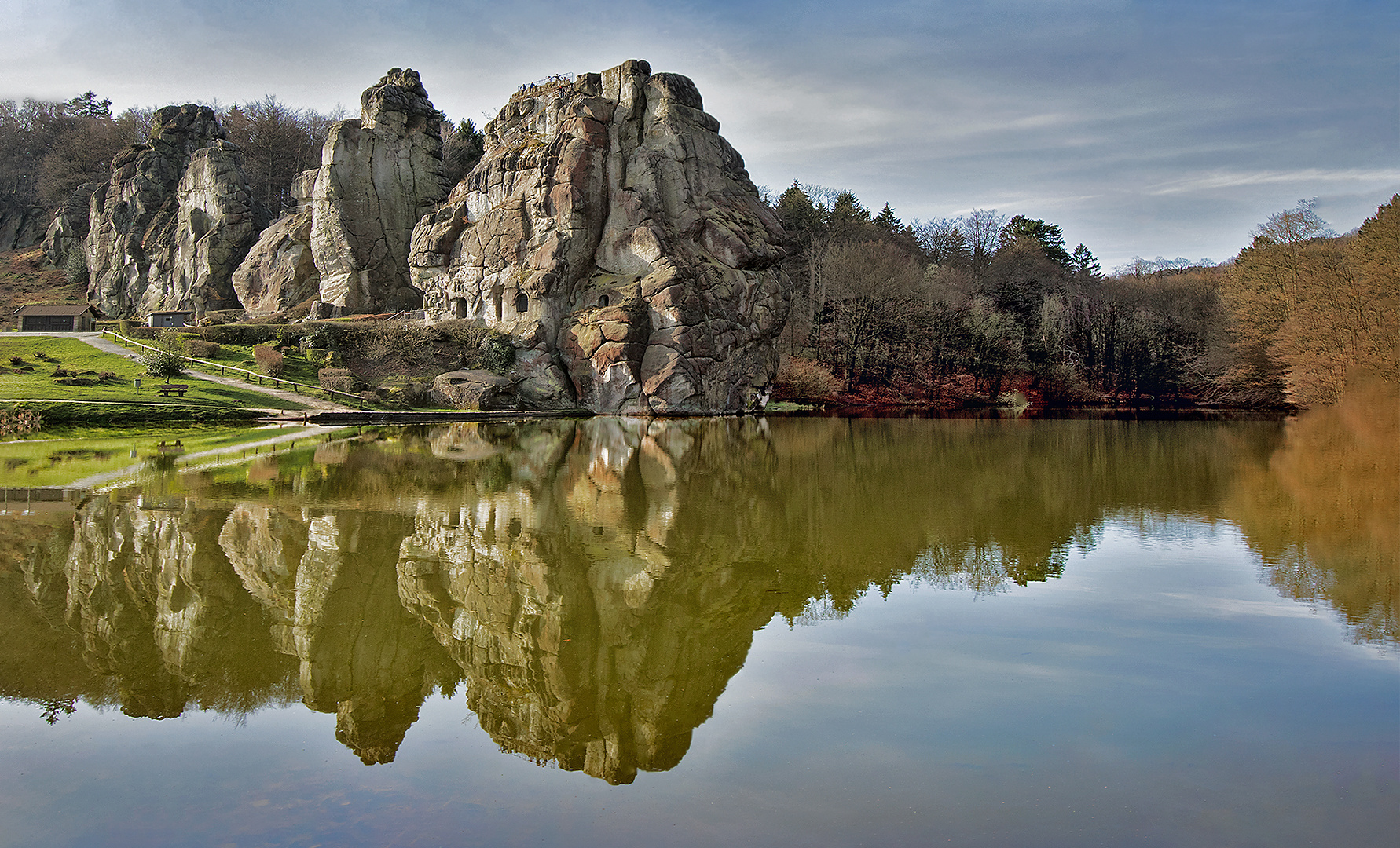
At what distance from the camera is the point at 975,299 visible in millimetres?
70188

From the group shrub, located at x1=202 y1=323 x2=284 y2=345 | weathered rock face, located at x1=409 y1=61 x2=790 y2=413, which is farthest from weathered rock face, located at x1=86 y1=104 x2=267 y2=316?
weathered rock face, located at x1=409 y1=61 x2=790 y2=413

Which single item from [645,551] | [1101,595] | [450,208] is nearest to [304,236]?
[450,208]

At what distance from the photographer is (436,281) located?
5353 centimetres

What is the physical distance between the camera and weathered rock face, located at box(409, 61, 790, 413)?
153 feet

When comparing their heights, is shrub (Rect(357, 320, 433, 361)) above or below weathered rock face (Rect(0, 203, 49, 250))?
below

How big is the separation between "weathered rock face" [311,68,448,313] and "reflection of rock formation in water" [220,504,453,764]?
157 ft

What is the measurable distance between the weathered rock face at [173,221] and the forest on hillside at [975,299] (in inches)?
255

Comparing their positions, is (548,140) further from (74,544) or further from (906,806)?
(906,806)

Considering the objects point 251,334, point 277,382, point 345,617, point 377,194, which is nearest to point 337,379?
point 277,382

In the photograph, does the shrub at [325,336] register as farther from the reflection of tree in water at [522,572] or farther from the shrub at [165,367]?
the reflection of tree in water at [522,572]

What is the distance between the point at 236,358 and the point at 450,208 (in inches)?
632

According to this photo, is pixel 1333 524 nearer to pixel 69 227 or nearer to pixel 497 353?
pixel 497 353

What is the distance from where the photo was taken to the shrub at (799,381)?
58.5m

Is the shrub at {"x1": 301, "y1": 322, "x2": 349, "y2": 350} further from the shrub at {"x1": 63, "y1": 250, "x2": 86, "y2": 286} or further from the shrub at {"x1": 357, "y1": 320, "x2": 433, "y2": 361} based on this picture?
the shrub at {"x1": 63, "y1": 250, "x2": 86, "y2": 286}
